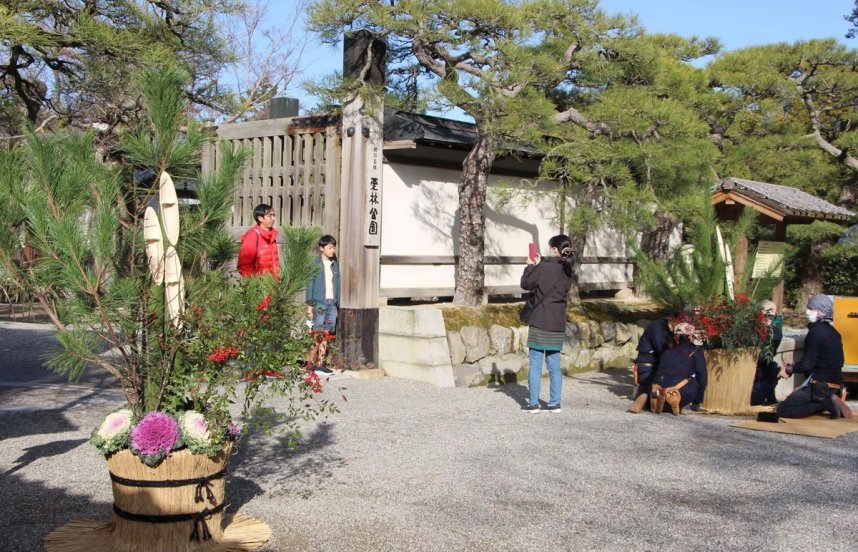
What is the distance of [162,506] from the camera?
13.2 ft

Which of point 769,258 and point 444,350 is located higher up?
point 769,258

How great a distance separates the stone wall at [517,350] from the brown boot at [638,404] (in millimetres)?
2147

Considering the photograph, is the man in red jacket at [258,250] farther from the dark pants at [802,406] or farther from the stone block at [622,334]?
the stone block at [622,334]

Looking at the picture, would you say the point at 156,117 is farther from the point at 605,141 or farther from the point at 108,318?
the point at 605,141

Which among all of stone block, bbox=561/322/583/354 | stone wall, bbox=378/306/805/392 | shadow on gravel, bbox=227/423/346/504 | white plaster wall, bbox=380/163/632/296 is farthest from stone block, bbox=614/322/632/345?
shadow on gravel, bbox=227/423/346/504

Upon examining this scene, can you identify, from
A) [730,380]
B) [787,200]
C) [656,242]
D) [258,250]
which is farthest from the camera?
[656,242]

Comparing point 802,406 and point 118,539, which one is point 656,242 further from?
point 118,539

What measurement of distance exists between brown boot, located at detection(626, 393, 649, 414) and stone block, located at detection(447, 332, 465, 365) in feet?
7.31

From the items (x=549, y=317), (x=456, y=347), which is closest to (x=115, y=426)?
(x=549, y=317)

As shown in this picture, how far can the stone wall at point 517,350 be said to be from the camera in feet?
34.1

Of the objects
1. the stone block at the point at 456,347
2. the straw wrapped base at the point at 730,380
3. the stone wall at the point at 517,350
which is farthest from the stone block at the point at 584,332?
the straw wrapped base at the point at 730,380

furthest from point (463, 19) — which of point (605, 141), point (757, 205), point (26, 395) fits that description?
point (26, 395)

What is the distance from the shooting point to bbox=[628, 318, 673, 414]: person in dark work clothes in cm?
909

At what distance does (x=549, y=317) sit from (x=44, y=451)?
4658 millimetres
